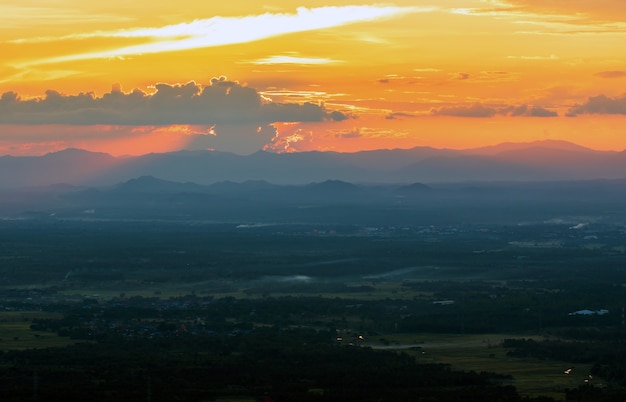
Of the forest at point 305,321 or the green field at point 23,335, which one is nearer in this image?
the forest at point 305,321

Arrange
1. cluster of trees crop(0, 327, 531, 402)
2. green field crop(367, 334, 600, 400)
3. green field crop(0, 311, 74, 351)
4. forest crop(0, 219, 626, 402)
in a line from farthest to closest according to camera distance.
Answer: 1. green field crop(0, 311, 74, 351)
2. green field crop(367, 334, 600, 400)
3. forest crop(0, 219, 626, 402)
4. cluster of trees crop(0, 327, 531, 402)

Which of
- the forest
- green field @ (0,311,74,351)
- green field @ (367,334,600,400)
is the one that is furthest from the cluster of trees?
green field @ (0,311,74,351)

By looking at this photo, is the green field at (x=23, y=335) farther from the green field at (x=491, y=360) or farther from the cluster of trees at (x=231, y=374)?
the green field at (x=491, y=360)

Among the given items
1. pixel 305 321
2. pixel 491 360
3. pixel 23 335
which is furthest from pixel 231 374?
pixel 305 321

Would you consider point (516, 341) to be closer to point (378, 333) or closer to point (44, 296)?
point (378, 333)

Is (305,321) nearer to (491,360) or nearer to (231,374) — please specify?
(491,360)

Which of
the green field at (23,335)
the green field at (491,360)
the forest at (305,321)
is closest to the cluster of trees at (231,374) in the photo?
the forest at (305,321)

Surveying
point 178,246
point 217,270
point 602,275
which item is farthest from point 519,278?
point 178,246

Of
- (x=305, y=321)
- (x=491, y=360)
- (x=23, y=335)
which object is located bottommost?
(x=491, y=360)

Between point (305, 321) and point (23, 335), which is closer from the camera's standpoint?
point (23, 335)

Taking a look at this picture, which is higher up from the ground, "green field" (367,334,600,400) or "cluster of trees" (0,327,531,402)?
"cluster of trees" (0,327,531,402)

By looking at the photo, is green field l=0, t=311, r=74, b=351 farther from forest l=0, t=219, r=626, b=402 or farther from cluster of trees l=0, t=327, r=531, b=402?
cluster of trees l=0, t=327, r=531, b=402
